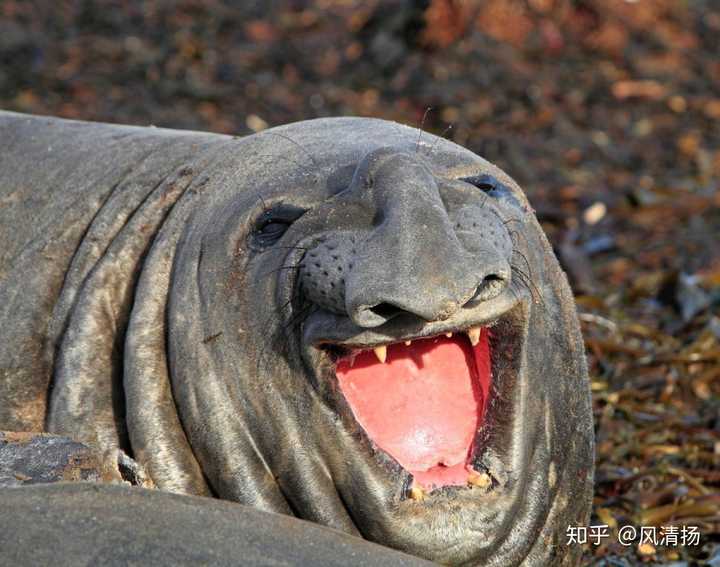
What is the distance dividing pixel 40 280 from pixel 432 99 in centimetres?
542

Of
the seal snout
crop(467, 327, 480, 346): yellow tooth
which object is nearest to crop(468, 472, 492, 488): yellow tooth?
crop(467, 327, 480, 346): yellow tooth

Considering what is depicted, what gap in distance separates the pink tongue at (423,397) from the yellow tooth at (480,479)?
4 cm

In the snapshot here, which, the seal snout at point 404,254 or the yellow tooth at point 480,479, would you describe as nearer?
the seal snout at point 404,254

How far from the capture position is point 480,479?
12.8ft

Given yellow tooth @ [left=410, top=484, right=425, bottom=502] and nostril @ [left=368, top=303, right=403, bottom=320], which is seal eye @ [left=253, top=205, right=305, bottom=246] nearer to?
nostril @ [left=368, top=303, right=403, bottom=320]

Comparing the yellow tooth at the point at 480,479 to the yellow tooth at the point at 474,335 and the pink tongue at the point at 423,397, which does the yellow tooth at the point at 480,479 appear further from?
the yellow tooth at the point at 474,335

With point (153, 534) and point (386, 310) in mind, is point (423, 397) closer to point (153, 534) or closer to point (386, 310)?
point (386, 310)

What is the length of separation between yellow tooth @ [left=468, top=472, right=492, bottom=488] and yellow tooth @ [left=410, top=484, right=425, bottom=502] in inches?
5.8

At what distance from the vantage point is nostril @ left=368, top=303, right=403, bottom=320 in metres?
3.59

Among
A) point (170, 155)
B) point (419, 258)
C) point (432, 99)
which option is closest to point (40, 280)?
point (170, 155)

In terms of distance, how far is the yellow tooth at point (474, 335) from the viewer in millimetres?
3758

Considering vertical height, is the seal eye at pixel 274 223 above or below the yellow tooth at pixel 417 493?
above

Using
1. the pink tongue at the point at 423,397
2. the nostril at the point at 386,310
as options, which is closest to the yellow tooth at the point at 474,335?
the pink tongue at the point at 423,397

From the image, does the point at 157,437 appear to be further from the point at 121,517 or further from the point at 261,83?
the point at 261,83
